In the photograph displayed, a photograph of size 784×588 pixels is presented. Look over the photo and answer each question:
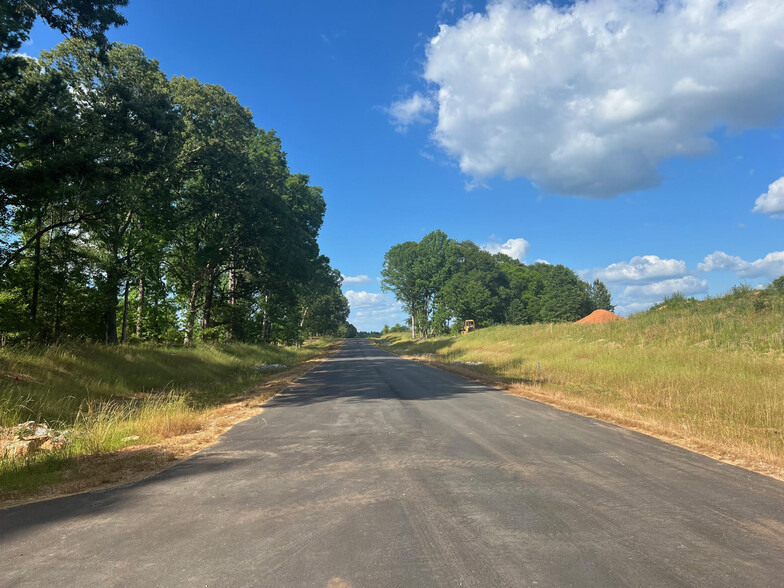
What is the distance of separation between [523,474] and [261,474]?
11.4 ft

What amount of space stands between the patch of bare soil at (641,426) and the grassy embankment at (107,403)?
8.23 metres

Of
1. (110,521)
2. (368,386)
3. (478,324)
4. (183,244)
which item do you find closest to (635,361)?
(368,386)

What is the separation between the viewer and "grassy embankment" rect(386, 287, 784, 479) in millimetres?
7695

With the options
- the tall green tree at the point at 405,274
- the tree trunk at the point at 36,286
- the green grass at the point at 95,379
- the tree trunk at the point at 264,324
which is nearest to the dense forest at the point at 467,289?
the tall green tree at the point at 405,274

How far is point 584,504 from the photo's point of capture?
14.7 ft

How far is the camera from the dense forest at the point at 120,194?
1205 centimetres

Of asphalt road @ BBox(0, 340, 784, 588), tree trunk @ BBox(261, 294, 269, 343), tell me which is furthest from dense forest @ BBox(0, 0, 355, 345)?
asphalt road @ BBox(0, 340, 784, 588)

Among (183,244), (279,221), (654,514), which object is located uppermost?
(279,221)

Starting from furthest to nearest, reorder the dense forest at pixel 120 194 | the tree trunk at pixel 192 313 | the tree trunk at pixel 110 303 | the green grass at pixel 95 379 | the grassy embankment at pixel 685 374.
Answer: the tree trunk at pixel 192 313 < the tree trunk at pixel 110 303 < the dense forest at pixel 120 194 < the green grass at pixel 95 379 < the grassy embankment at pixel 685 374

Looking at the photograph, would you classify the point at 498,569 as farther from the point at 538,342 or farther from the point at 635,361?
the point at 538,342

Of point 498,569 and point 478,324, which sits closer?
point 498,569

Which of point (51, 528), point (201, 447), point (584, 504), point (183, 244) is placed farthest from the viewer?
point (183, 244)

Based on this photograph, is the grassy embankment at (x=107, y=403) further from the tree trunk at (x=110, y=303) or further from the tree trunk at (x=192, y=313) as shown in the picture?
the tree trunk at (x=192, y=313)

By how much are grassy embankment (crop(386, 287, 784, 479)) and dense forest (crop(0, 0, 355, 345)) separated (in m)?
16.0
